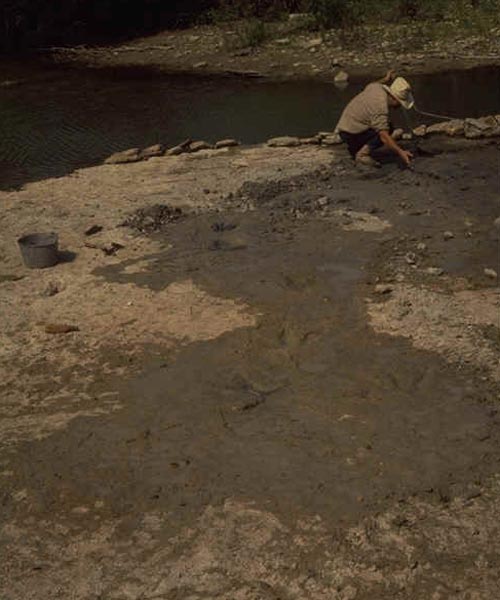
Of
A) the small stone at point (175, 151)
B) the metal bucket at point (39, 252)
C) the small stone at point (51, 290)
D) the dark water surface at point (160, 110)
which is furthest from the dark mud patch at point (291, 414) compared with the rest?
the dark water surface at point (160, 110)

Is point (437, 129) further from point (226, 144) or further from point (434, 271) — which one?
point (434, 271)

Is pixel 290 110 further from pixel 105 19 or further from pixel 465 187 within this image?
pixel 105 19

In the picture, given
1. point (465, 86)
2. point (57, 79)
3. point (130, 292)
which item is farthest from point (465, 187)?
point (57, 79)

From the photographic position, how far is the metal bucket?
7.77m

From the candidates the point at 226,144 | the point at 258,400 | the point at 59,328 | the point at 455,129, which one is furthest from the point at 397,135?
the point at 258,400

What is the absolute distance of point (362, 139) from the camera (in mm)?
10484

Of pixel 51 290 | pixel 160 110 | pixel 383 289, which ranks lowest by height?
pixel 383 289

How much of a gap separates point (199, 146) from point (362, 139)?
292cm

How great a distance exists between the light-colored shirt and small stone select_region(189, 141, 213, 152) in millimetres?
2638

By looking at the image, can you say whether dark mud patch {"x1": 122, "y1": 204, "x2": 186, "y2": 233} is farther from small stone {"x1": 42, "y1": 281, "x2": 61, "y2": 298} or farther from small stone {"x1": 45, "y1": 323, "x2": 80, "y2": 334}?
small stone {"x1": 45, "y1": 323, "x2": 80, "y2": 334}

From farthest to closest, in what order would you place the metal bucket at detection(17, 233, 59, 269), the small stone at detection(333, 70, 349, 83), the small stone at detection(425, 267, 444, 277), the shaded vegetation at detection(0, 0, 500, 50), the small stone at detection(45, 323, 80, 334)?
the shaded vegetation at detection(0, 0, 500, 50) < the small stone at detection(333, 70, 349, 83) < the metal bucket at detection(17, 233, 59, 269) < the small stone at detection(425, 267, 444, 277) < the small stone at detection(45, 323, 80, 334)

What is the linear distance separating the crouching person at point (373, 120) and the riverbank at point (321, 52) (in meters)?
7.65

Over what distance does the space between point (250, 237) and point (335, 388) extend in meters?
3.07

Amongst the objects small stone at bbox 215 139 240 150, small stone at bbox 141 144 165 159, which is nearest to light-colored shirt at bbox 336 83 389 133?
small stone at bbox 215 139 240 150
